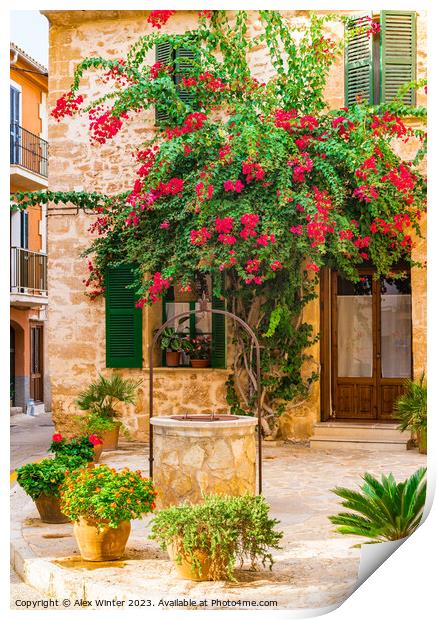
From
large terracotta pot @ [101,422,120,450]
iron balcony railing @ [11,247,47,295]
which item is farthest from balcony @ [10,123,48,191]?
large terracotta pot @ [101,422,120,450]

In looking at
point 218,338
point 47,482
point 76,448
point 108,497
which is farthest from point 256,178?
point 108,497

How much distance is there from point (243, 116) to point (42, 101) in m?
3.24

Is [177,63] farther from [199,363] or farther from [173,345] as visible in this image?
[199,363]

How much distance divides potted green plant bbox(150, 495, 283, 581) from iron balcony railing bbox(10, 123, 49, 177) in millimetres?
6713

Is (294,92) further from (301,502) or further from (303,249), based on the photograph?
(301,502)

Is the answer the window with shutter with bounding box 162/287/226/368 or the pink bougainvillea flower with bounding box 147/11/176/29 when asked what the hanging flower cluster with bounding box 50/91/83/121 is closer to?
the pink bougainvillea flower with bounding box 147/11/176/29

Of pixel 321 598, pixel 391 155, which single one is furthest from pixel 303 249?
pixel 321 598

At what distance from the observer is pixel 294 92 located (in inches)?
382

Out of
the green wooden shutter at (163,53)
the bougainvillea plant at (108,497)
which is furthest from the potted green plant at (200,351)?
the bougainvillea plant at (108,497)

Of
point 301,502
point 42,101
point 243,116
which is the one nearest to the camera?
point 301,502

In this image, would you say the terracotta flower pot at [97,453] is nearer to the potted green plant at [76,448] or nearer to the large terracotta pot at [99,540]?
the potted green plant at [76,448]

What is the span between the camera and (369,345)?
10648 millimetres

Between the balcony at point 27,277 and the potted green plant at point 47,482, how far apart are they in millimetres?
4538

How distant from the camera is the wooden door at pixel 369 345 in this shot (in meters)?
10.5
